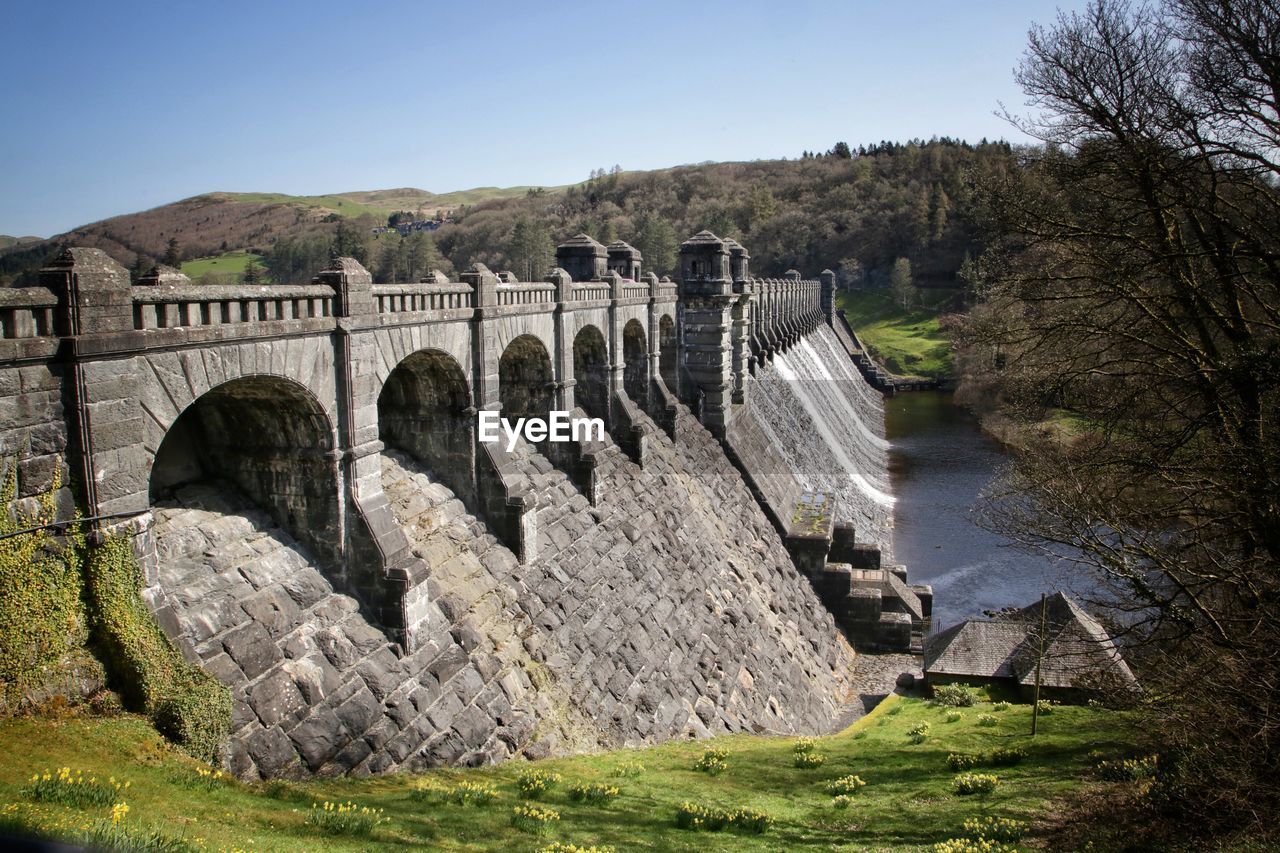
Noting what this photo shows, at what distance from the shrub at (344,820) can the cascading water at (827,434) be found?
3565cm

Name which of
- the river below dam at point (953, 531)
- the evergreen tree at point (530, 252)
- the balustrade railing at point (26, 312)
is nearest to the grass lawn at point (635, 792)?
the balustrade railing at point (26, 312)

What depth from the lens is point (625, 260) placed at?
1330 inches

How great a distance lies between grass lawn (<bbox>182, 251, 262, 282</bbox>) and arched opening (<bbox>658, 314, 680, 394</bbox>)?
38.7 m

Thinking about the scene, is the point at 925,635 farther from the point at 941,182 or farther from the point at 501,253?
the point at 941,182

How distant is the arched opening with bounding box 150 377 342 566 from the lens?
45.6 feet

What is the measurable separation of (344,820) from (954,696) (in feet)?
67.8

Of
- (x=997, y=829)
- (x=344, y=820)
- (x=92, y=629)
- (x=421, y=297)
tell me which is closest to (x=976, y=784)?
(x=997, y=829)

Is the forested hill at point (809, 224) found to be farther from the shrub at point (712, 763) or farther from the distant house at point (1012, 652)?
the shrub at point (712, 763)

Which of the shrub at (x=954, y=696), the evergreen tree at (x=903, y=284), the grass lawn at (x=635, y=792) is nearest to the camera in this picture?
the grass lawn at (x=635, y=792)

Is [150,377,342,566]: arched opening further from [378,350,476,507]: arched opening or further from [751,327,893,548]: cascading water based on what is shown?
[751,327,893,548]: cascading water

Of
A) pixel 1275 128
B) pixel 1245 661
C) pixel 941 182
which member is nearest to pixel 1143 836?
pixel 1245 661

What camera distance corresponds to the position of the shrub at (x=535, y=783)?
43.2 feet

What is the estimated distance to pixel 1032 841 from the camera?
12359 mm

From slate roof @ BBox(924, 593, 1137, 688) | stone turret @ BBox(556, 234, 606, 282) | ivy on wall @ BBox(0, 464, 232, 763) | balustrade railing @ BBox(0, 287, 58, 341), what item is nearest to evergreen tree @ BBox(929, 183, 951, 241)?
slate roof @ BBox(924, 593, 1137, 688)
